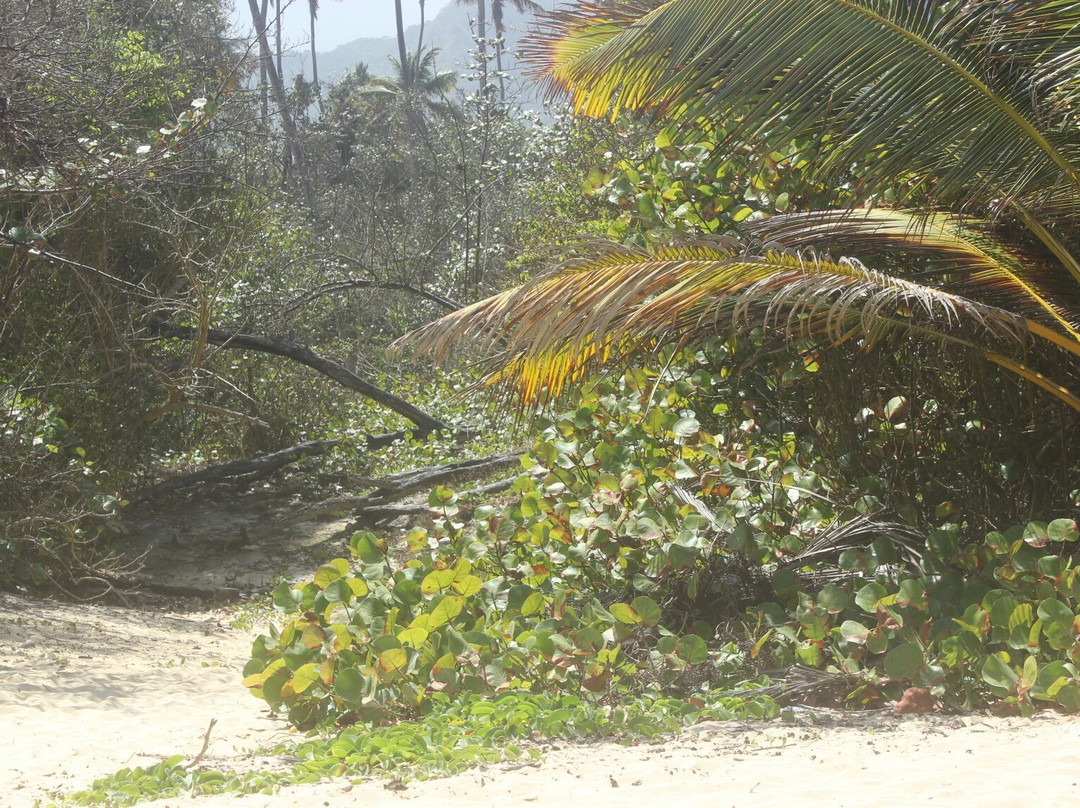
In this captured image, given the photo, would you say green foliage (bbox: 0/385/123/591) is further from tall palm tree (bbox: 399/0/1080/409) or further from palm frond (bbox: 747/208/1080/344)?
palm frond (bbox: 747/208/1080/344)

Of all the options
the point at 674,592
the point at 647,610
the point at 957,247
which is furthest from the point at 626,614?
the point at 957,247

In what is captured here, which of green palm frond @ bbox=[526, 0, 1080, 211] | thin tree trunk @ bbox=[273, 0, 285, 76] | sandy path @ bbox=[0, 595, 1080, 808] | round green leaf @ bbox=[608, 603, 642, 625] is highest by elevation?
thin tree trunk @ bbox=[273, 0, 285, 76]

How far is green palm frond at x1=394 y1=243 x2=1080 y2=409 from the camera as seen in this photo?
367 centimetres

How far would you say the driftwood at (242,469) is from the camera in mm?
10094

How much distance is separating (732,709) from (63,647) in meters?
4.11

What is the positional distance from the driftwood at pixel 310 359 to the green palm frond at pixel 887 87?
18.0 feet

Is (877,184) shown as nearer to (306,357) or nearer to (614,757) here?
(614,757)

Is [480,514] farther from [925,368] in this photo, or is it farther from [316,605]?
[925,368]

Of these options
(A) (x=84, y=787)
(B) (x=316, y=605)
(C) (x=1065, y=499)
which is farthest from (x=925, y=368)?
(A) (x=84, y=787)

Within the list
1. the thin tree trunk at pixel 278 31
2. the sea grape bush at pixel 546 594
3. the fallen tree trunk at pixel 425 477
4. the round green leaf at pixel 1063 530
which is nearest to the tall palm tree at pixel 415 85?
the thin tree trunk at pixel 278 31

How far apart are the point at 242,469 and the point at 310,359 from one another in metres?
1.40

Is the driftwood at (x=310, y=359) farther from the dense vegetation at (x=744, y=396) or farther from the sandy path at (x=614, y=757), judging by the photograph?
the sandy path at (x=614, y=757)

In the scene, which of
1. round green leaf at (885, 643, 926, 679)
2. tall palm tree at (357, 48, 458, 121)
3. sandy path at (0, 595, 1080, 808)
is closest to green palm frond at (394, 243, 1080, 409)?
round green leaf at (885, 643, 926, 679)

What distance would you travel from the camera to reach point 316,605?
500cm
